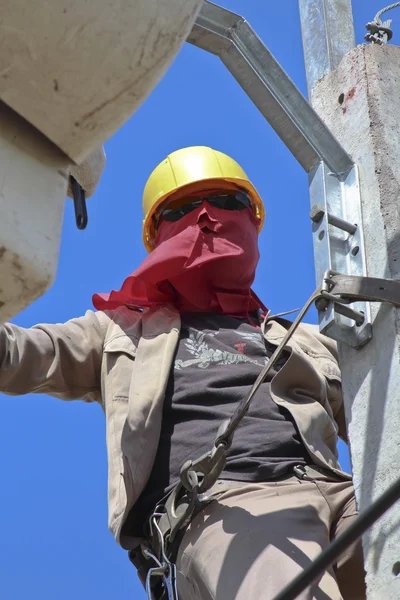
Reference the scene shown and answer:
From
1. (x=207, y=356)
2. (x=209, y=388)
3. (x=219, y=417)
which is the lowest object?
(x=219, y=417)

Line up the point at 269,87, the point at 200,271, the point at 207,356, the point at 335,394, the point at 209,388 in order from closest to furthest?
the point at 269,87, the point at 209,388, the point at 207,356, the point at 335,394, the point at 200,271

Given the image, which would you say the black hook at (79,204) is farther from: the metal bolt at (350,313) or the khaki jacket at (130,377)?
the khaki jacket at (130,377)

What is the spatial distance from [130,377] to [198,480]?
0.71 metres

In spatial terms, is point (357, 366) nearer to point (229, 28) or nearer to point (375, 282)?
point (375, 282)

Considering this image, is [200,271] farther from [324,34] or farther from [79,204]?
[79,204]

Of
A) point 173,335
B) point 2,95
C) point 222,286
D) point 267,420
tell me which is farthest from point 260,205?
point 2,95

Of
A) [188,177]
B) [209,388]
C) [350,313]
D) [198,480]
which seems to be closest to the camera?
[350,313]

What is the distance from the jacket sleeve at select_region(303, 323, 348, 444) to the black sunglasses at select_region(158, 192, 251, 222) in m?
0.61

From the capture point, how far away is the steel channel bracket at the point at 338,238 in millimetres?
3402

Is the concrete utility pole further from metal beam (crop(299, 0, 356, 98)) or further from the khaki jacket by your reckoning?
the khaki jacket

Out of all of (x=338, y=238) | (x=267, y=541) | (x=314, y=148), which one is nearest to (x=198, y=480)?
(x=267, y=541)

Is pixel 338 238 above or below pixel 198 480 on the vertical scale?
above

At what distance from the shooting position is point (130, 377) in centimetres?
425

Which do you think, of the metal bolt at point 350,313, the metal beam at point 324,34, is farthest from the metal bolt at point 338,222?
the metal beam at point 324,34
